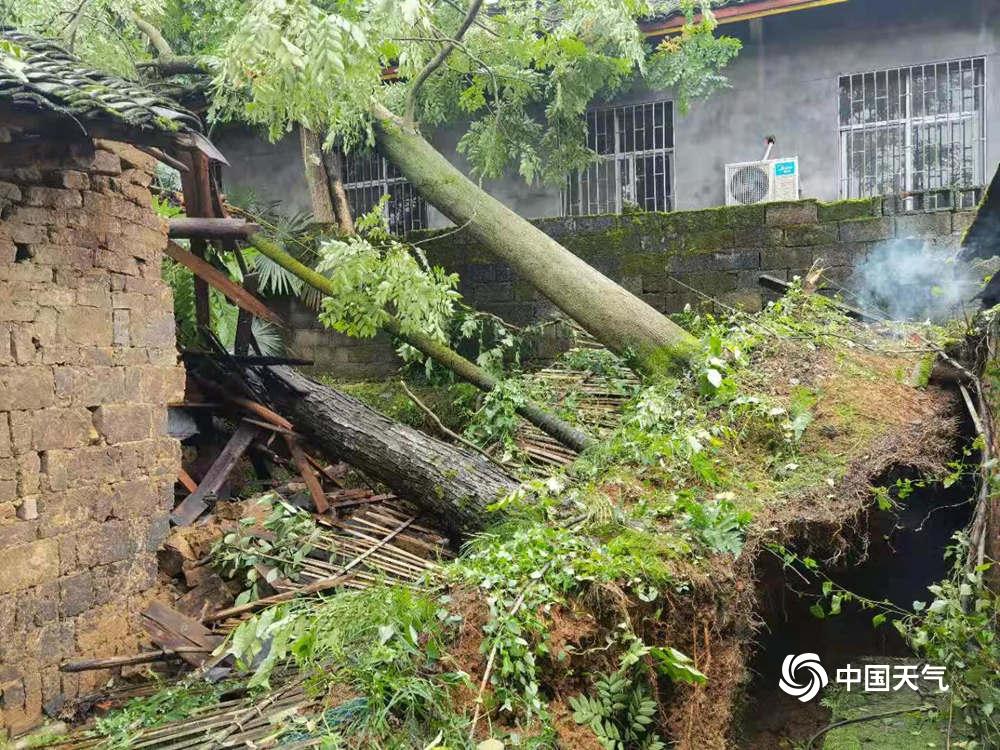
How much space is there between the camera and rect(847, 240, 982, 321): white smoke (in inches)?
328

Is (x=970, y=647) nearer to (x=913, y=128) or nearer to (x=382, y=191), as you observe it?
(x=913, y=128)

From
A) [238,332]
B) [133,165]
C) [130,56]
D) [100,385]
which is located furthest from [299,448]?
[130,56]

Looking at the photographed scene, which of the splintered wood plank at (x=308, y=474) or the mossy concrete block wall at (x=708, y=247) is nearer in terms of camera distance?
the splintered wood plank at (x=308, y=474)

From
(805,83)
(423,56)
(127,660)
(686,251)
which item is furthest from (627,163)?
(127,660)

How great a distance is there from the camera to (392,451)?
704 centimetres

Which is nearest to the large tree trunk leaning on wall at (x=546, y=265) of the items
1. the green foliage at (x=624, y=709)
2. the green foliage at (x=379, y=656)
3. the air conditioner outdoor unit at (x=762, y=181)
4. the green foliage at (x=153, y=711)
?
the air conditioner outdoor unit at (x=762, y=181)

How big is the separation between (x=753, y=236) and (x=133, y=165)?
6123 millimetres

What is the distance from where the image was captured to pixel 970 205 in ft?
28.1

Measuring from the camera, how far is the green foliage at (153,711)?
4.35m

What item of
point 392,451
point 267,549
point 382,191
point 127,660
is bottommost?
point 127,660

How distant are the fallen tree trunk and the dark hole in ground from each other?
2265 millimetres

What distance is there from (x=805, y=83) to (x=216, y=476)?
8.62m

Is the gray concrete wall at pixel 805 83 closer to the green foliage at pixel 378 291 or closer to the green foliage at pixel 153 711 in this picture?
the green foliage at pixel 378 291

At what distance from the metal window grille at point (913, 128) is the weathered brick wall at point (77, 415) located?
864cm
